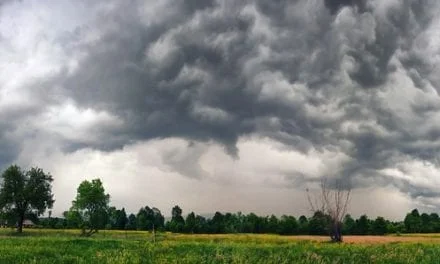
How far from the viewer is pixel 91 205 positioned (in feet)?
359

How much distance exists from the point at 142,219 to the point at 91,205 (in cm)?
4750

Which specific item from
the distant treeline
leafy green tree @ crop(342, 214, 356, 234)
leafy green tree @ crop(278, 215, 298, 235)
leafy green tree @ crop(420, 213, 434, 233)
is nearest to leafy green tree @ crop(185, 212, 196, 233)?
the distant treeline

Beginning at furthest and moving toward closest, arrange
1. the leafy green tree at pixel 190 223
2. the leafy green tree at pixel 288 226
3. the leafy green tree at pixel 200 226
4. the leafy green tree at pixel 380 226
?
the leafy green tree at pixel 200 226 < the leafy green tree at pixel 190 223 < the leafy green tree at pixel 380 226 < the leafy green tree at pixel 288 226

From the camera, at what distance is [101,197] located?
110062mm

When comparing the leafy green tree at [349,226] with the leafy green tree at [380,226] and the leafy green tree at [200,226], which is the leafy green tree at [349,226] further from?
the leafy green tree at [200,226]

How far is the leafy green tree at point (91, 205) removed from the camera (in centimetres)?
10762

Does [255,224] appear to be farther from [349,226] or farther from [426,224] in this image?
[426,224]

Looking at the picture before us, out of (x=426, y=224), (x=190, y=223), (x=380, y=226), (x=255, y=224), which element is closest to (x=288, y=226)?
(x=255, y=224)

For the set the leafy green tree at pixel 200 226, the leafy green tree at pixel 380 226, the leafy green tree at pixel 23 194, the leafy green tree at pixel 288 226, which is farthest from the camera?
the leafy green tree at pixel 200 226

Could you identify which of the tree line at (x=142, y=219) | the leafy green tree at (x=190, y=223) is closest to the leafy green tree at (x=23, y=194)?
the tree line at (x=142, y=219)

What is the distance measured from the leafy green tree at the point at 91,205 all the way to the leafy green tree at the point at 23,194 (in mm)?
6080

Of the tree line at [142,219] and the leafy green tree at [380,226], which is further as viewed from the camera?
the leafy green tree at [380,226]

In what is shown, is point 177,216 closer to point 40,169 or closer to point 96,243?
point 40,169

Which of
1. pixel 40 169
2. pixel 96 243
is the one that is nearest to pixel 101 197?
pixel 40 169
